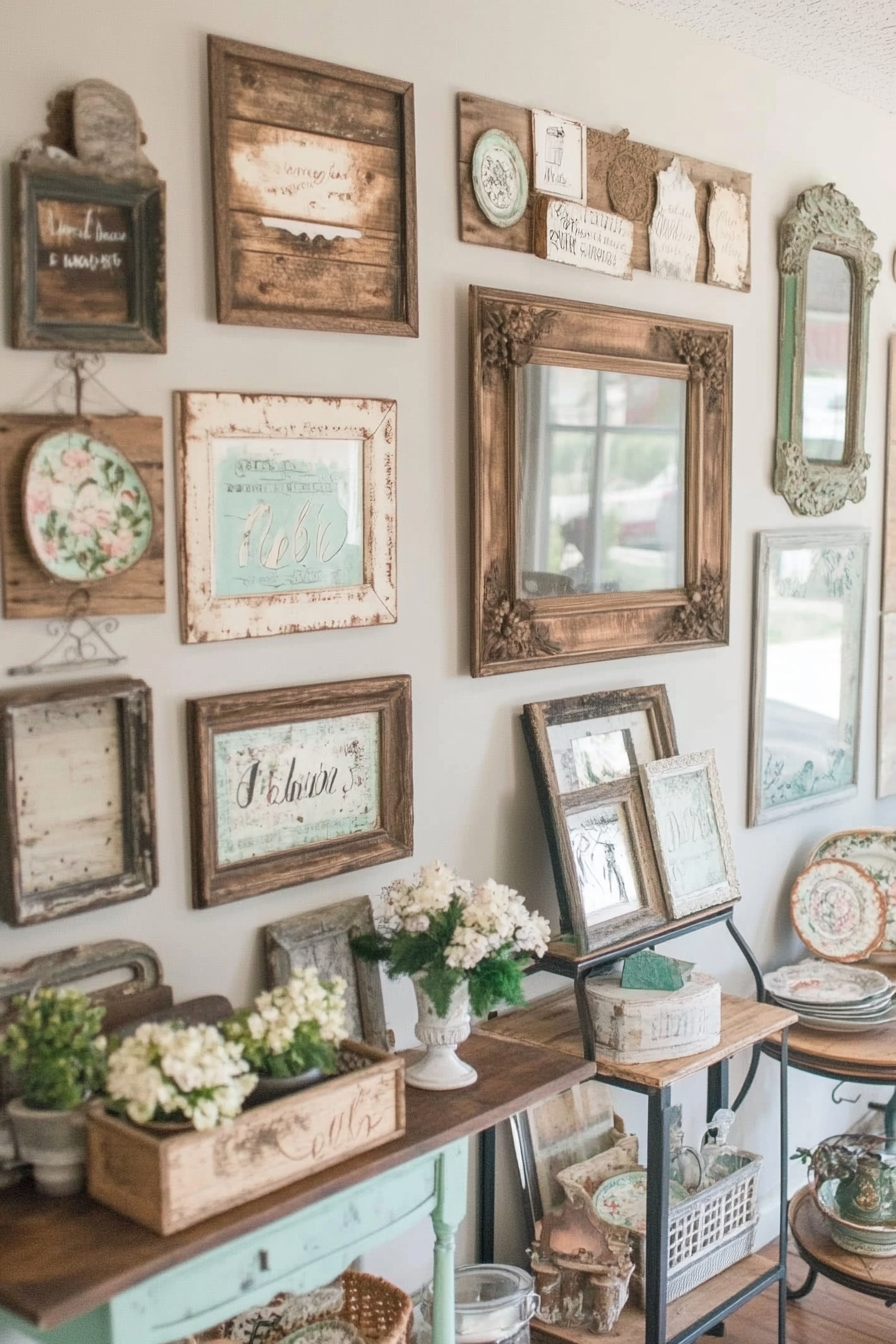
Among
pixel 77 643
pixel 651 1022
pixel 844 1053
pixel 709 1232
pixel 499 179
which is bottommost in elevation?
pixel 709 1232

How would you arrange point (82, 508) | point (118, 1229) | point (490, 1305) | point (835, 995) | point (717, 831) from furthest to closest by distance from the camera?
point (835, 995)
point (717, 831)
point (490, 1305)
point (82, 508)
point (118, 1229)

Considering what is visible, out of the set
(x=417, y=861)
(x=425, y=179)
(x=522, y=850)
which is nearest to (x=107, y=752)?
(x=417, y=861)

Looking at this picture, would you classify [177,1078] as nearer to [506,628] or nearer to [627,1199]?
[506,628]

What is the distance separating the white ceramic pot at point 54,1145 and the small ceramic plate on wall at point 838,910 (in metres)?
1.91

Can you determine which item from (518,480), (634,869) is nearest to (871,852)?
(634,869)

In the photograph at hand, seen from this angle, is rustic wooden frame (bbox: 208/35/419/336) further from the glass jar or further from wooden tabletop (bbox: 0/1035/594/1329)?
the glass jar

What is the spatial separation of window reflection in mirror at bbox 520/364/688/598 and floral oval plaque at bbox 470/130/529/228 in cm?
25

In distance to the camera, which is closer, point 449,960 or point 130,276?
point 130,276

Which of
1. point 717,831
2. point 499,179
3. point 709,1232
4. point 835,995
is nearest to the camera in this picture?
point 499,179

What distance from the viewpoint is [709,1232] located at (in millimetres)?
2410

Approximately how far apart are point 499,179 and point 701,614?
0.95 meters

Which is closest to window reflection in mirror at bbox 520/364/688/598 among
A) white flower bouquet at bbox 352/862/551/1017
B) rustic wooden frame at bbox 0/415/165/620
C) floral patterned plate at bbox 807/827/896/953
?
white flower bouquet at bbox 352/862/551/1017

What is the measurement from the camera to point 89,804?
5.76 feet

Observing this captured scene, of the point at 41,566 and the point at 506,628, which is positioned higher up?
the point at 41,566
